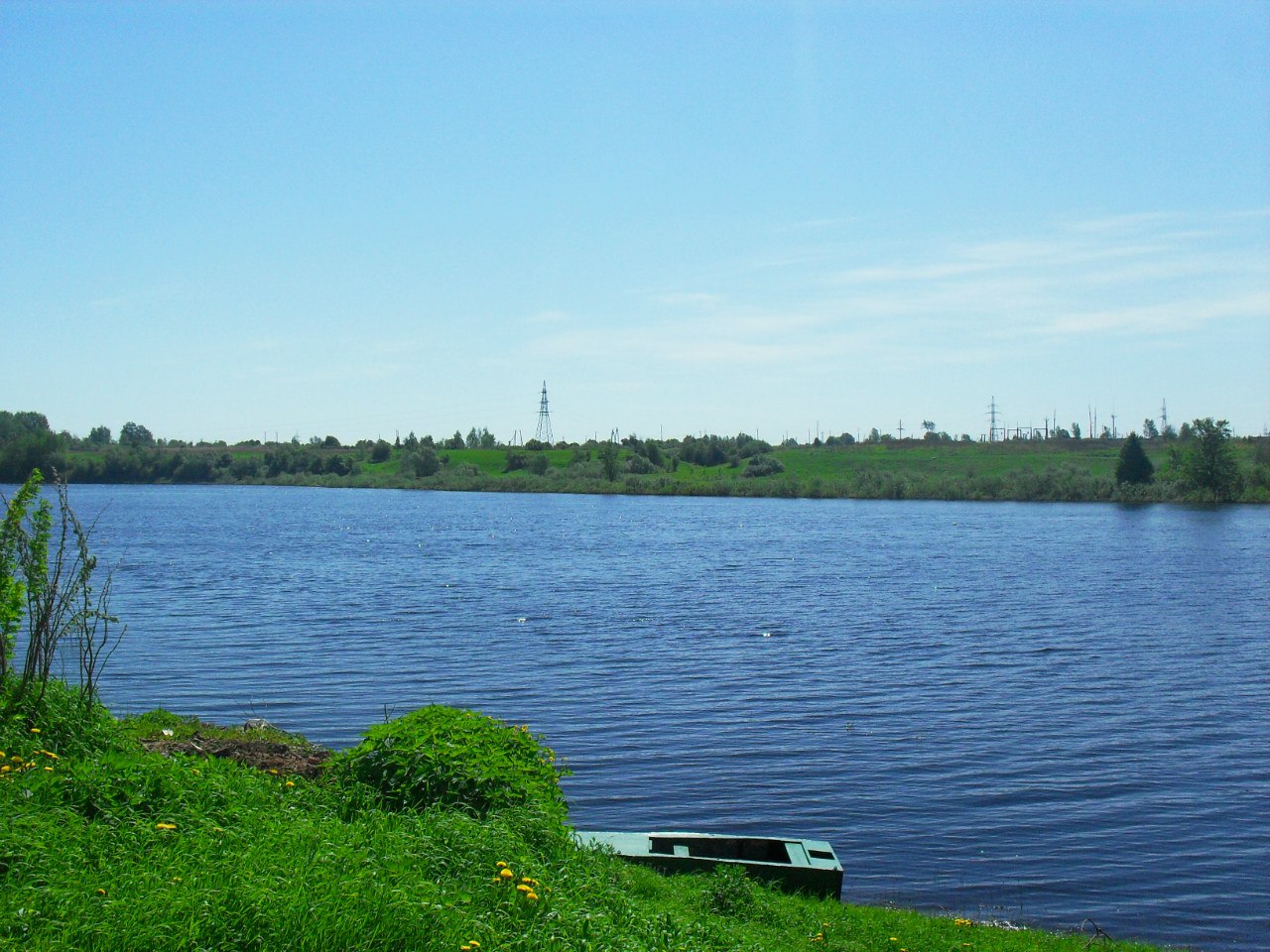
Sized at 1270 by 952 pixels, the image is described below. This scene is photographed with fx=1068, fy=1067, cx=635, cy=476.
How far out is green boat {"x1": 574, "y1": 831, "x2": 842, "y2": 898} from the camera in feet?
30.7

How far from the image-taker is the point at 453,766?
8.01m

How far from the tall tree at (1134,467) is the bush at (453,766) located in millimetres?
126510

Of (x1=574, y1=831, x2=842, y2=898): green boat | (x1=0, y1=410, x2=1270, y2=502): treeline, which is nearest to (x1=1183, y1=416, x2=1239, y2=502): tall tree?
(x1=0, y1=410, x2=1270, y2=502): treeline

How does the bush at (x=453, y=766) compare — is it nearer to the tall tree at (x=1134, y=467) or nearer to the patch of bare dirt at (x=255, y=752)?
the patch of bare dirt at (x=255, y=752)

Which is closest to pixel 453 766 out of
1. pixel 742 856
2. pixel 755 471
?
pixel 742 856

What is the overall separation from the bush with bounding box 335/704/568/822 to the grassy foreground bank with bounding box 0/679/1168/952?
0.6 inches

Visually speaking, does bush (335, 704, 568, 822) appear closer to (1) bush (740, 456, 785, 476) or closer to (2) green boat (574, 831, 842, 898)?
(2) green boat (574, 831, 842, 898)

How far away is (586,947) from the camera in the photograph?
5.84 m

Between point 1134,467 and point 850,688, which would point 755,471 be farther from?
point 850,688

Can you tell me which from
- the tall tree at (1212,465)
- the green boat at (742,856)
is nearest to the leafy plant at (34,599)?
the green boat at (742,856)

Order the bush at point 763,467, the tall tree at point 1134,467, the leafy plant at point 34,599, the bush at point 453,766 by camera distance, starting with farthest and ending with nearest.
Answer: the bush at point 763,467, the tall tree at point 1134,467, the leafy plant at point 34,599, the bush at point 453,766

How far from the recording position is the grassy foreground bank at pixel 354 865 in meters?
5.35

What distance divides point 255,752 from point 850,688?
14.9 m

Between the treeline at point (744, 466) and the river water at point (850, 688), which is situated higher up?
the treeline at point (744, 466)
